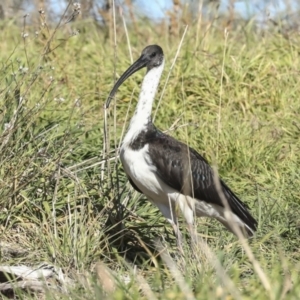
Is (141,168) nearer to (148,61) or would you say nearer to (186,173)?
(186,173)

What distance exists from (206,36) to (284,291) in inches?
211

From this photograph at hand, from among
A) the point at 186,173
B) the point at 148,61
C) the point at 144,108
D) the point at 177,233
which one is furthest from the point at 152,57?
the point at 177,233

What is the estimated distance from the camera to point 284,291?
3.55 m

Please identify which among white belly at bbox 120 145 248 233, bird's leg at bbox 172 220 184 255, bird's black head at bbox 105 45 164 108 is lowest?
bird's leg at bbox 172 220 184 255

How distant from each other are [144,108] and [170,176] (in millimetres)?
450

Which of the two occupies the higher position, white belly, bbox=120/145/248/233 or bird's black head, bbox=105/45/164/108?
bird's black head, bbox=105/45/164/108

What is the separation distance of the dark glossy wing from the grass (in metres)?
0.22

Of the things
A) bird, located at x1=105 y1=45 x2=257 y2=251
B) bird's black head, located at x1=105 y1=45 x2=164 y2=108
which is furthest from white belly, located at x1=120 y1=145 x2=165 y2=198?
bird's black head, located at x1=105 y1=45 x2=164 y2=108

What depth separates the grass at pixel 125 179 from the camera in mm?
4660

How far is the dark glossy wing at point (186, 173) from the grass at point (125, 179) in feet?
0.74

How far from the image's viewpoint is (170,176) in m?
5.45

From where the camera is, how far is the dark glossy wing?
214 inches

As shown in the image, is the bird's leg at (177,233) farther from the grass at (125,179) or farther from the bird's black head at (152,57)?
the bird's black head at (152,57)

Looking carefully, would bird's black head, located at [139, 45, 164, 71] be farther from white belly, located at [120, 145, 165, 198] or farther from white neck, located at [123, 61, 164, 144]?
white belly, located at [120, 145, 165, 198]
